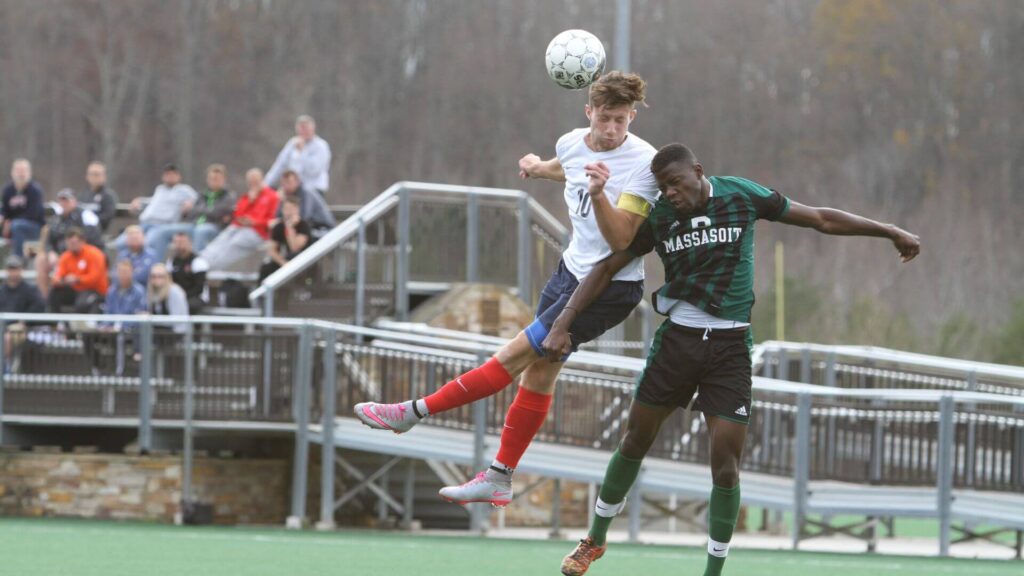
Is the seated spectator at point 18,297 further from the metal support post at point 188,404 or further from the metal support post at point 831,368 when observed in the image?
the metal support post at point 831,368

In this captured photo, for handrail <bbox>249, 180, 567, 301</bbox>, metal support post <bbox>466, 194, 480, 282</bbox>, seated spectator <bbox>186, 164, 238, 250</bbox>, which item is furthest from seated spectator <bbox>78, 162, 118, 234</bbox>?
metal support post <bbox>466, 194, 480, 282</bbox>

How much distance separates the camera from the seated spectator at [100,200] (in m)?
21.7

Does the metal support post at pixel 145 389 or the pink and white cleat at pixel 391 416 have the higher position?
the pink and white cleat at pixel 391 416

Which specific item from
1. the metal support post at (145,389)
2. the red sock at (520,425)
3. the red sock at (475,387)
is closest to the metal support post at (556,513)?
the metal support post at (145,389)

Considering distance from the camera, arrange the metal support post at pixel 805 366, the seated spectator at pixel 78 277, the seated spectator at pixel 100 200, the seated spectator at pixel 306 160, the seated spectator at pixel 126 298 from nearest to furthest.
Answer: the seated spectator at pixel 126 298 < the seated spectator at pixel 78 277 < the metal support post at pixel 805 366 < the seated spectator at pixel 306 160 < the seated spectator at pixel 100 200

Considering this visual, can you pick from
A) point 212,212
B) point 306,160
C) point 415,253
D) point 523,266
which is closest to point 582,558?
point 415,253

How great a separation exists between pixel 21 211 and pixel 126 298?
4142 mm

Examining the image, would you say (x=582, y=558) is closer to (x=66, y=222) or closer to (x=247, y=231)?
(x=247, y=231)

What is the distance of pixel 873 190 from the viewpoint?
169ft

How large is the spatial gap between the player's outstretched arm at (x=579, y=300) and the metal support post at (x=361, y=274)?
33.8ft

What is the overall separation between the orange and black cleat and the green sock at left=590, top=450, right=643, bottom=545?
Answer: 0.04 m

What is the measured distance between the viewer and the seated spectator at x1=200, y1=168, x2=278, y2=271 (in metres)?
20.6

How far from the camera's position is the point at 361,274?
1992cm

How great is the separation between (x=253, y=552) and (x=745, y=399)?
493 cm
